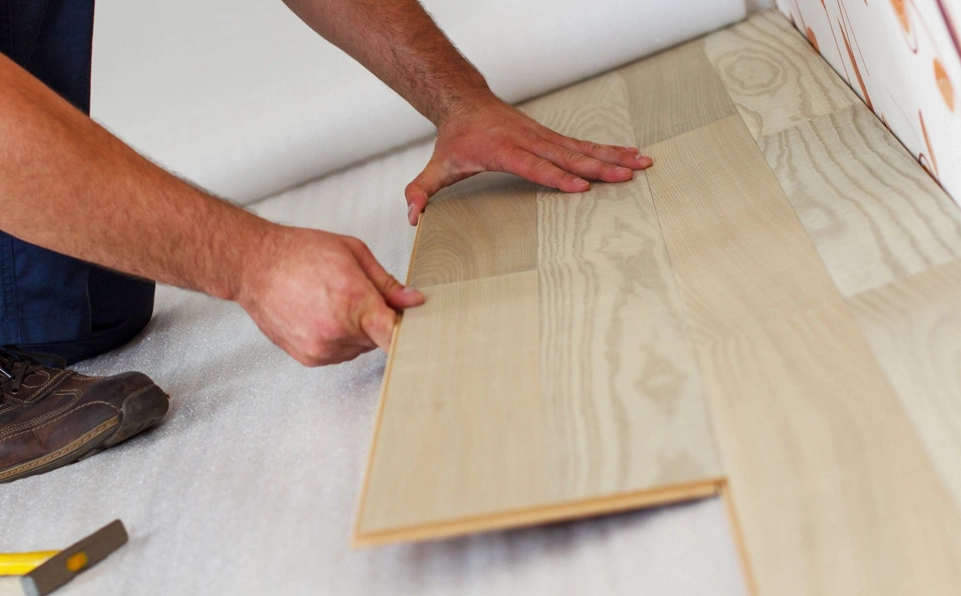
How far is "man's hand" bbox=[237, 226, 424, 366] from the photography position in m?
1.14

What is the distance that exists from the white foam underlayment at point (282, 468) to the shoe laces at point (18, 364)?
15 cm

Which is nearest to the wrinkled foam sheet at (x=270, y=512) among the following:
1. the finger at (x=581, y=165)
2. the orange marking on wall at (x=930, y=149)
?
the finger at (x=581, y=165)

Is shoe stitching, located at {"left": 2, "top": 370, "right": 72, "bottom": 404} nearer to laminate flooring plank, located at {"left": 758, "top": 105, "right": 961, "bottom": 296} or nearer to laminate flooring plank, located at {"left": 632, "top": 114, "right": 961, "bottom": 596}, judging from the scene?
laminate flooring plank, located at {"left": 632, "top": 114, "right": 961, "bottom": 596}

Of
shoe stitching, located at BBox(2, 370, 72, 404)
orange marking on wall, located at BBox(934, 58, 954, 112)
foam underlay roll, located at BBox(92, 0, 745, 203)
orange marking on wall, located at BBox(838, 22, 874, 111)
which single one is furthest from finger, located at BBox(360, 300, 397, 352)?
foam underlay roll, located at BBox(92, 0, 745, 203)

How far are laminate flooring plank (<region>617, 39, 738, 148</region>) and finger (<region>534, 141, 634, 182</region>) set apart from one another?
0.20 meters

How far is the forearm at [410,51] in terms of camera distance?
1786 mm

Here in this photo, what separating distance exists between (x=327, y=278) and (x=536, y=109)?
1316 millimetres

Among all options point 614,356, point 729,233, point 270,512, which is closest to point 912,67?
point 729,233

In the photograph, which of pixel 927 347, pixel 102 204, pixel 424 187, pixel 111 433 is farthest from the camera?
pixel 424 187

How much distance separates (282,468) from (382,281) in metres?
0.30

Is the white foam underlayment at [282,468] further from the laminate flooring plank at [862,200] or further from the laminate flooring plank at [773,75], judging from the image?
the laminate flooring plank at [862,200]

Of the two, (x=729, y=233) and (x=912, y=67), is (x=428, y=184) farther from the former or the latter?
(x=912, y=67)

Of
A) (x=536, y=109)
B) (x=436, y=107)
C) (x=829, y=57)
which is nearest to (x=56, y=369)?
(x=436, y=107)

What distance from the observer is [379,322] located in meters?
1.21
